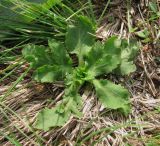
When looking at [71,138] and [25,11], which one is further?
[25,11]

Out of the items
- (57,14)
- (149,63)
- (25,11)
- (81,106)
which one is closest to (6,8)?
(25,11)

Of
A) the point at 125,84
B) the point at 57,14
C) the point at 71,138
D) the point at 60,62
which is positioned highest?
the point at 57,14

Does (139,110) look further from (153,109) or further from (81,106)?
(81,106)

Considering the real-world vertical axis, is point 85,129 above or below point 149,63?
below

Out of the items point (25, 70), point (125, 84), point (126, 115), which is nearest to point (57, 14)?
point (25, 70)

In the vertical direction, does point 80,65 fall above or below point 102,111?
above

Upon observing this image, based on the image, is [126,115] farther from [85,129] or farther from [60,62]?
[60,62]
